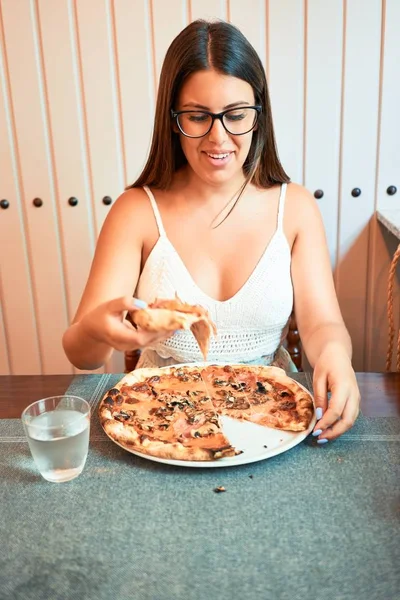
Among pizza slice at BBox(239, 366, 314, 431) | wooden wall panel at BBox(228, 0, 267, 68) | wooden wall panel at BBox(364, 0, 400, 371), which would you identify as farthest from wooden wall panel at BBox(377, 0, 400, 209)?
pizza slice at BBox(239, 366, 314, 431)

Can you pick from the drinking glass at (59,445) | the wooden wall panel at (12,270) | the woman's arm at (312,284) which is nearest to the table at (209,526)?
the drinking glass at (59,445)

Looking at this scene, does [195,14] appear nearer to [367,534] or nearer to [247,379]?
[247,379]

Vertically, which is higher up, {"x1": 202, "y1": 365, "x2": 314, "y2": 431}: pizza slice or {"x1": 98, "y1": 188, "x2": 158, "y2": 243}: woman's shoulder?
{"x1": 98, "y1": 188, "x2": 158, "y2": 243}: woman's shoulder

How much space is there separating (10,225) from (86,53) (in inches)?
27.4

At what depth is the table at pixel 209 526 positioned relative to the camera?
64 centimetres

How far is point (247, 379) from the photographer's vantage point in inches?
43.9

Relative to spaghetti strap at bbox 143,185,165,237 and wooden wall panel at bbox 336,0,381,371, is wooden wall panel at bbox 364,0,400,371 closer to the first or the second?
A: wooden wall panel at bbox 336,0,381,371

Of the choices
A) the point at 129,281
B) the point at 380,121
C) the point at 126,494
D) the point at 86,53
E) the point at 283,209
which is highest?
the point at 86,53

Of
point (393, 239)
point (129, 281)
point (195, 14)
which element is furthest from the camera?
point (393, 239)

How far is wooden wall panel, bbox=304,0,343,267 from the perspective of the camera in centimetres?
187

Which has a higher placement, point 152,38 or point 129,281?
point 152,38

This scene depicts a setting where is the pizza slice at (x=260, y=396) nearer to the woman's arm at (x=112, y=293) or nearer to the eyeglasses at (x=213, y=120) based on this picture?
the woman's arm at (x=112, y=293)

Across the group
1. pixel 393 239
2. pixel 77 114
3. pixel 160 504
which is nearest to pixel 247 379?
pixel 160 504

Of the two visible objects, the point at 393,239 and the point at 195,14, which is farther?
the point at 393,239
